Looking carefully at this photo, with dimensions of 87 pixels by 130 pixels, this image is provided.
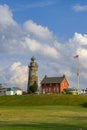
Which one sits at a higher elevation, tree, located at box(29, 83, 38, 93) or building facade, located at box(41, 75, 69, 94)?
building facade, located at box(41, 75, 69, 94)

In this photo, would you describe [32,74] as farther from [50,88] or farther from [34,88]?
[50,88]

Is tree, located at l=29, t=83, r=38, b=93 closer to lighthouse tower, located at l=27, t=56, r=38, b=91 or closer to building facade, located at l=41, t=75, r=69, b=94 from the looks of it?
lighthouse tower, located at l=27, t=56, r=38, b=91

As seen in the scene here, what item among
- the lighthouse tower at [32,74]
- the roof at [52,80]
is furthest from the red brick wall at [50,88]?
the lighthouse tower at [32,74]

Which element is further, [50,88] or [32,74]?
[50,88]

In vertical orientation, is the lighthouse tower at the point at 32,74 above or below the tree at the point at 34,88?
above

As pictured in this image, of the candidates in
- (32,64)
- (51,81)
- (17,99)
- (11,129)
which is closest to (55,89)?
(51,81)

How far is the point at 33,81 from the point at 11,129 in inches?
5623

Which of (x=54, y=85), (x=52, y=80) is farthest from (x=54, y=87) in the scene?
(x=52, y=80)

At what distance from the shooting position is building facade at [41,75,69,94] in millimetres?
189500

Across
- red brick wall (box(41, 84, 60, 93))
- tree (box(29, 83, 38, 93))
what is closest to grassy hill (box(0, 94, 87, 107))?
tree (box(29, 83, 38, 93))

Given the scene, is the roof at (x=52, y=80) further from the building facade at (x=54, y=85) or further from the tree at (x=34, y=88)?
the tree at (x=34, y=88)

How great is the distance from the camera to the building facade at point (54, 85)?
7461 inches

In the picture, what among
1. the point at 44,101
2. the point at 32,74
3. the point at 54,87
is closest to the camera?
the point at 44,101

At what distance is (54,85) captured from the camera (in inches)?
7549
